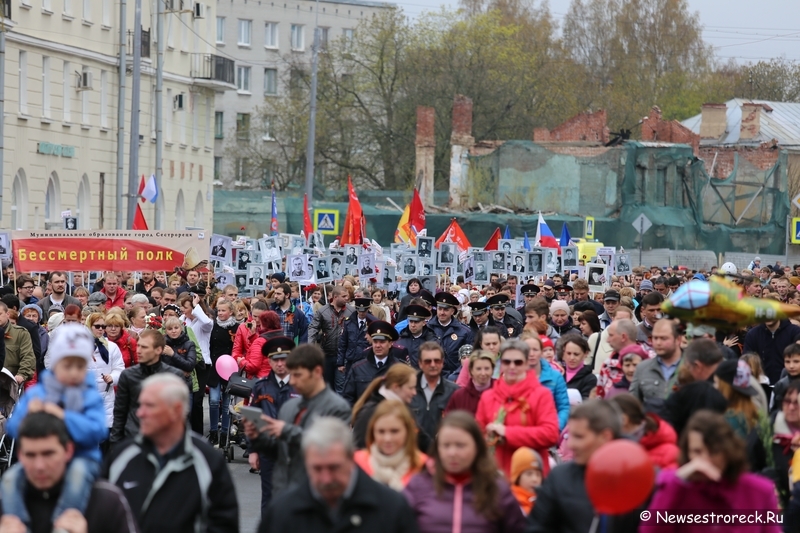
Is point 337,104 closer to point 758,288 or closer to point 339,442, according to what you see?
point 758,288

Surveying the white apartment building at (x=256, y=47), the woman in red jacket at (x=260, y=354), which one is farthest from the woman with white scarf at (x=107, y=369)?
the white apartment building at (x=256, y=47)

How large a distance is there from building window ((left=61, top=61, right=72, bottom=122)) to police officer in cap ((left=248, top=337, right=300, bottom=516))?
117 ft

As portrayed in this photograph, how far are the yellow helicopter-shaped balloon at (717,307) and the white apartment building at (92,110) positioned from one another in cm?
3055

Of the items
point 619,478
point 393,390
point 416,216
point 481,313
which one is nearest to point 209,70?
point 416,216

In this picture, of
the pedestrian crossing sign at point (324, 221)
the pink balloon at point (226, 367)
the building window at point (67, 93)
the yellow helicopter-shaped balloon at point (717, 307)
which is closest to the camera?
the yellow helicopter-shaped balloon at point (717, 307)

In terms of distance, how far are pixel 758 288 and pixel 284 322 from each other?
552cm

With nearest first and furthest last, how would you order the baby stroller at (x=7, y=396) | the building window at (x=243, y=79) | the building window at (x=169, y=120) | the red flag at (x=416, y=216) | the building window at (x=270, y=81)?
1. the baby stroller at (x=7, y=396)
2. the red flag at (x=416, y=216)
3. the building window at (x=169, y=120)
4. the building window at (x=243, y=79)
5. the building window at (x=270, y=81)

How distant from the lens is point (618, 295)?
58.3 feet

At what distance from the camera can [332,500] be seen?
5.84 m

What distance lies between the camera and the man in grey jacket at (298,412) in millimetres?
8086

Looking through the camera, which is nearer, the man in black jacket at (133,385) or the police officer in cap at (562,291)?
the man in black jacket at (133,385)

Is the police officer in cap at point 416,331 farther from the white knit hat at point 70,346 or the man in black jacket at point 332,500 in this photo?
the man in black jacket at point 332,500

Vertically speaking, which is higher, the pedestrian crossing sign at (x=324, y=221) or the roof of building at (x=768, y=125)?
the roof of building at (x=768, y=125)

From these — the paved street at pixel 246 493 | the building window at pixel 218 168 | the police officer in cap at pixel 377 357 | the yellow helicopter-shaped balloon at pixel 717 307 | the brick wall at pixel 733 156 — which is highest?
the brick wall at pixel 733 156
